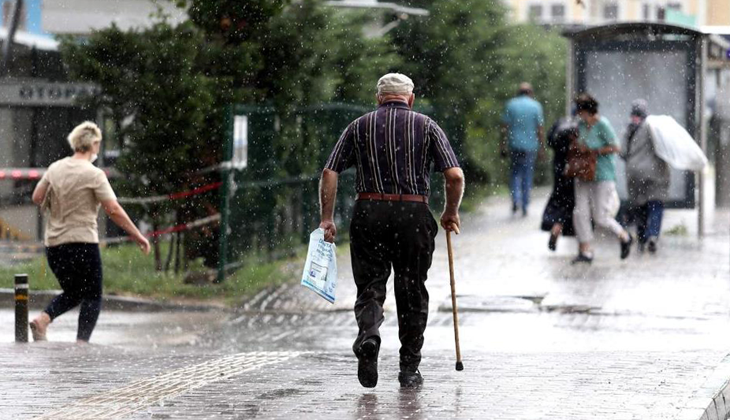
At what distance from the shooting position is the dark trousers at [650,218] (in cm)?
1816

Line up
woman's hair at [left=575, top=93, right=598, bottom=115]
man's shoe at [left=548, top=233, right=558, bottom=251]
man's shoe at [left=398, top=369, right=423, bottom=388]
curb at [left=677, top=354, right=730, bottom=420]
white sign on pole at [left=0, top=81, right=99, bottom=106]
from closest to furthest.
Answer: curb at [left=677, top=354, right=730, bottom=420]
man's shoe at [left=398, top=369, right=423, bottom=388]
woman's hair at [left=575, top=93, right=598, bottom=115]
man's shoe at [left=548, top=233, right=558, bottom=251]
white sign on pole at [left=0, top=81, right=99, bottom=106]

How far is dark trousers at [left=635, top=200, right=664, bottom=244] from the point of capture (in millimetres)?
18156

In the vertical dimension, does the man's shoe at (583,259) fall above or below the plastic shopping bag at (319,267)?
below

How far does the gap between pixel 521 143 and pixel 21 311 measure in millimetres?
13090

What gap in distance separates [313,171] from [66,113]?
4.10m

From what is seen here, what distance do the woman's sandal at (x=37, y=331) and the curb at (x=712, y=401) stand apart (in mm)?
5180

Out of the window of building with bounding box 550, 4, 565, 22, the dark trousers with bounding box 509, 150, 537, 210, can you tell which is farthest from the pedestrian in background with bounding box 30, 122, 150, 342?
the window of building with bounding box 550, 4, 565, 22

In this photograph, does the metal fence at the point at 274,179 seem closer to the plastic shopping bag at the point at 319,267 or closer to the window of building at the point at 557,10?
the plastic shopping bag at the point at 319,267

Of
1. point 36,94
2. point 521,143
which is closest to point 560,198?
point 521,143

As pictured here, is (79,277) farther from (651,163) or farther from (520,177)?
(520,177)

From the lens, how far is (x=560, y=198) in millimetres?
17734

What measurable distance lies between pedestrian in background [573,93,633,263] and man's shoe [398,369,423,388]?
8341 millimetres

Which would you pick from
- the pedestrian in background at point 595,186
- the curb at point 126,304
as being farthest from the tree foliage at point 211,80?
the pedestrian in background at point 595,186

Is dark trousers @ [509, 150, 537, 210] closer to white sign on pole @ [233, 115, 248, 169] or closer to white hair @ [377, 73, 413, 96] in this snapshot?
white sign on pole @ [233, 115, 248, 169]
